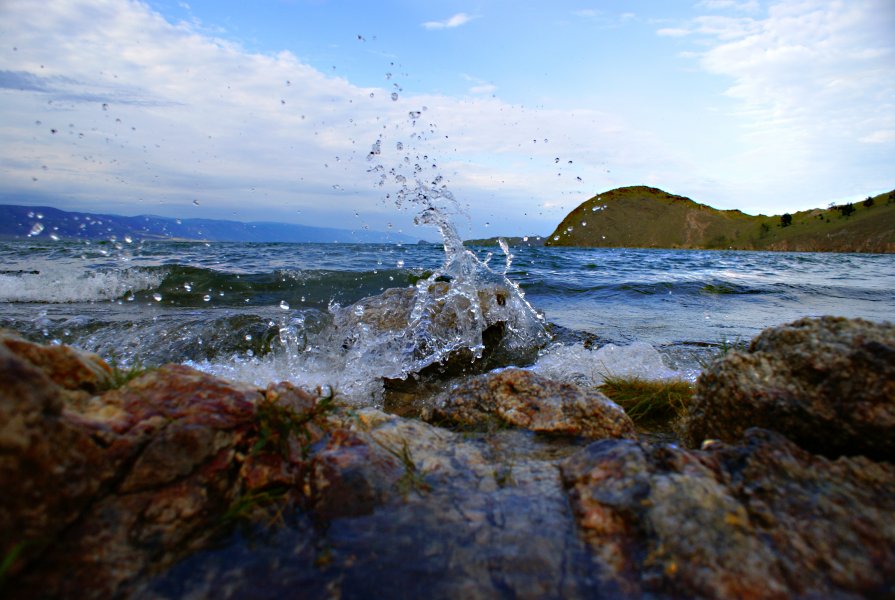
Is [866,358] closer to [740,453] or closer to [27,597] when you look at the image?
[740,453]

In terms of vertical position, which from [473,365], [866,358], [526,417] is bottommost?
[473,365]

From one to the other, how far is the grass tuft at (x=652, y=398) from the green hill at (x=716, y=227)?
59090 mm

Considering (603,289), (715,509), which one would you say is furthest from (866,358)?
(603,289)

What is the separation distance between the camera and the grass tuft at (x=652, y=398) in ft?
12.8

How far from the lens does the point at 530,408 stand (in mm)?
3146

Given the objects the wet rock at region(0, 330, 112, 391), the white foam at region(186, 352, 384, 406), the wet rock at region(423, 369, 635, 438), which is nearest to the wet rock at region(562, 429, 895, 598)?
the wet rock at region(423, 369, 635, 438)

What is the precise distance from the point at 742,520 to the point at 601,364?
12.9 feet


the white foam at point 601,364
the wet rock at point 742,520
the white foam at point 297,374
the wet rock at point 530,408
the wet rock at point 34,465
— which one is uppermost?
the wet rock at point 34,465

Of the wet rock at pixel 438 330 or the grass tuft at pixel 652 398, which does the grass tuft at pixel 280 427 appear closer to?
the grass tuft at pixel 652 398

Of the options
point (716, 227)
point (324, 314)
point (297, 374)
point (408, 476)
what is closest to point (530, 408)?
point (408, 476)

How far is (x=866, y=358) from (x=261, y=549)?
2.69m

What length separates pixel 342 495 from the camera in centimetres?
190

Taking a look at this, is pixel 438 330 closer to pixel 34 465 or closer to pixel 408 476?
pixel 408 476

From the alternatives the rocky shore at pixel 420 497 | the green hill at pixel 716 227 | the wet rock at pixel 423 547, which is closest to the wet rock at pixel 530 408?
the rocky shore at pixel 420 497
